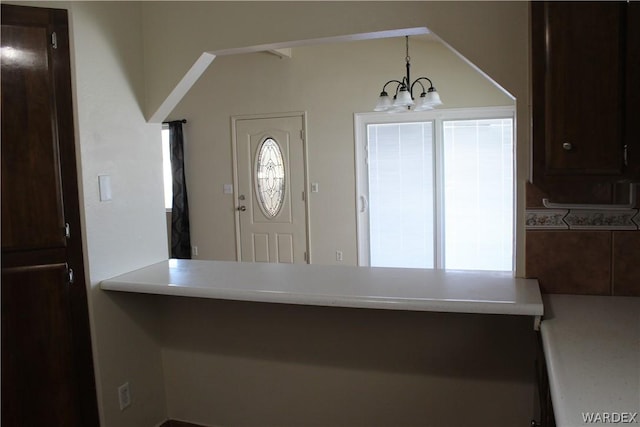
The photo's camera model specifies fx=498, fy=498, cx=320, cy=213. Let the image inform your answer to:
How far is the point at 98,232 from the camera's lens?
2176 mm

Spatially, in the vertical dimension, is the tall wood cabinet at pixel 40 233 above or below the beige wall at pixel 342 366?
above

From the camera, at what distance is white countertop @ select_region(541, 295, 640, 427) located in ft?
3.35

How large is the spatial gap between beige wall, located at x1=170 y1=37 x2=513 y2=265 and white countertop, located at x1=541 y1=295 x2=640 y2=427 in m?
3.47

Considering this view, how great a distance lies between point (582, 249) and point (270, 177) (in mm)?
3979

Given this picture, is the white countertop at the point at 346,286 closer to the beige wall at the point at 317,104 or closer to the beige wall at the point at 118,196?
the beige wall at the point at 118,196

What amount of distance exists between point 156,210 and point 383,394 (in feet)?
4.65

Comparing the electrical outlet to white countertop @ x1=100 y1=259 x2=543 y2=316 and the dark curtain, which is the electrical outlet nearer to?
white countertop @ x1=100 y1=259 x2=543 y2=316

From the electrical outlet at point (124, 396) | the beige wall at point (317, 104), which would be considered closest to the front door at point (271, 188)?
the beige wall at point (317, 104)

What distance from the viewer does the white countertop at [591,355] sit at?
1.02 meters

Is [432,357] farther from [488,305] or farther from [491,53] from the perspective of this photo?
[491,53]

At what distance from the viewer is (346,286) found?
1977 mm

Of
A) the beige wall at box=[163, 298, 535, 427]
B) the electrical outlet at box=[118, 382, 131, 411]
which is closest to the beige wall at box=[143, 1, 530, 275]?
the beige wall at box=[163, 298, 535, 427]

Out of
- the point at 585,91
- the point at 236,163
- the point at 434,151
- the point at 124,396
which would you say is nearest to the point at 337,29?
the point at 585,91

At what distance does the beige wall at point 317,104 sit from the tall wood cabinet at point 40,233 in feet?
11.3
